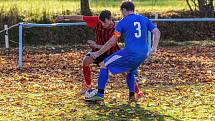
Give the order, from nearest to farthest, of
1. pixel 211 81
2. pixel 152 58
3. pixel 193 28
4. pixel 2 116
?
pixel 2 116
pixel 211 81
pixel 152 58
pixel 193 28

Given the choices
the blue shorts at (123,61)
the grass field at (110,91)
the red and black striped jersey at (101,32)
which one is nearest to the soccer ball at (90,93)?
the grass field at (110,91)

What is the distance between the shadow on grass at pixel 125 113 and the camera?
7582 millimetres

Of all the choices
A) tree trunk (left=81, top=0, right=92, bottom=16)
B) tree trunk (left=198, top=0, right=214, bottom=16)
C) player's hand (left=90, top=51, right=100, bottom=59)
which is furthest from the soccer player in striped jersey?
tree trunk (left=198, top=0, right=214, bottom=16)

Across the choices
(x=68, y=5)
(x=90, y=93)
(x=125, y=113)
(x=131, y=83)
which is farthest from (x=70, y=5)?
(x=125, y=113)

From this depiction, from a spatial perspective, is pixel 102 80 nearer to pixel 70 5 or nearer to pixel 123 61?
pixel 123 61

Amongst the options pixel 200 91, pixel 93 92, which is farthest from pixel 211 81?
pixel 93 92

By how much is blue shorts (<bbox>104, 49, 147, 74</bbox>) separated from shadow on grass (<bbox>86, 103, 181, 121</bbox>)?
22.7 inches

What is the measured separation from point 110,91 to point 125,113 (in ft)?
6.02

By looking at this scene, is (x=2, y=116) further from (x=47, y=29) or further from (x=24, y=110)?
(x=47, y=29)

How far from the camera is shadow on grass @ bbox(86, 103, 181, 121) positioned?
24.9 feet

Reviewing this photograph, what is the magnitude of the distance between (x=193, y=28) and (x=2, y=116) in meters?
13.8

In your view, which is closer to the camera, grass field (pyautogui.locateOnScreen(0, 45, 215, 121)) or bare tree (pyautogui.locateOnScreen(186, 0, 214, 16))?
grass field (pyautogui.locateOnScreen(0, 45, 215, 121))

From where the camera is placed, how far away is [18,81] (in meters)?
10.9

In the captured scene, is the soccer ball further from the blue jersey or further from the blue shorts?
the blue jersey
